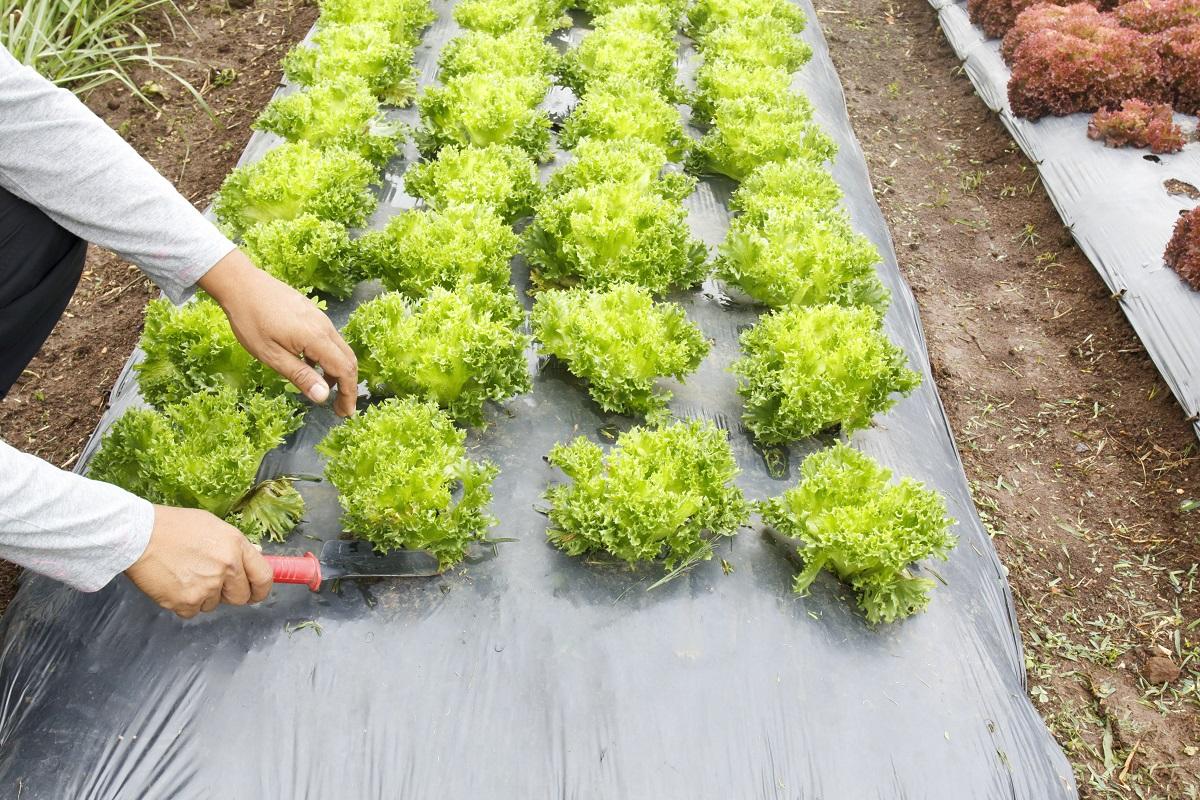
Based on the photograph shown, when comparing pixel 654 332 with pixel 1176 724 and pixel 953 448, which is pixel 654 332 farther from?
pixel 1176 724

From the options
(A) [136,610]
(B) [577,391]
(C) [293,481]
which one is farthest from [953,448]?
(A) [136,610]

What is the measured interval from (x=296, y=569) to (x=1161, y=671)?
12.4 ft

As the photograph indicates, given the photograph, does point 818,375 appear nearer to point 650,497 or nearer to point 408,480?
point 650,497

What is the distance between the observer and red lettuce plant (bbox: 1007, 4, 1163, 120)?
294 inches

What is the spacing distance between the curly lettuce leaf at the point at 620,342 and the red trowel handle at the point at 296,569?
4.96ft

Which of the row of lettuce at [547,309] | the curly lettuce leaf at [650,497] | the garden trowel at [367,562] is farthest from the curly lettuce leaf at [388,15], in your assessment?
the garden trowel at [367,562]

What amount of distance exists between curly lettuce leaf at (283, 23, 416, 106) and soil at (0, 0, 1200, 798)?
1.06 meters

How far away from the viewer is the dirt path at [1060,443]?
428 cm

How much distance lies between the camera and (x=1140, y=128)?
690 cm

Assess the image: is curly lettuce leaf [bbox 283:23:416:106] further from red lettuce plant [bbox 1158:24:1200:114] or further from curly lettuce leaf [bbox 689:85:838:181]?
red lettuce plant [bbox 1158:24:1200:114]

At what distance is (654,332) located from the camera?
171 inches

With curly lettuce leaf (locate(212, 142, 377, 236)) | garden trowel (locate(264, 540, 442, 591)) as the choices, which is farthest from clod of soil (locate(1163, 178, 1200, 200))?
garden trowel (locate(264, 540, 442, 591))

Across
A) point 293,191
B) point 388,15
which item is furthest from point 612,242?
point 388,15

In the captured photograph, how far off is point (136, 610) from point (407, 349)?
148cm
